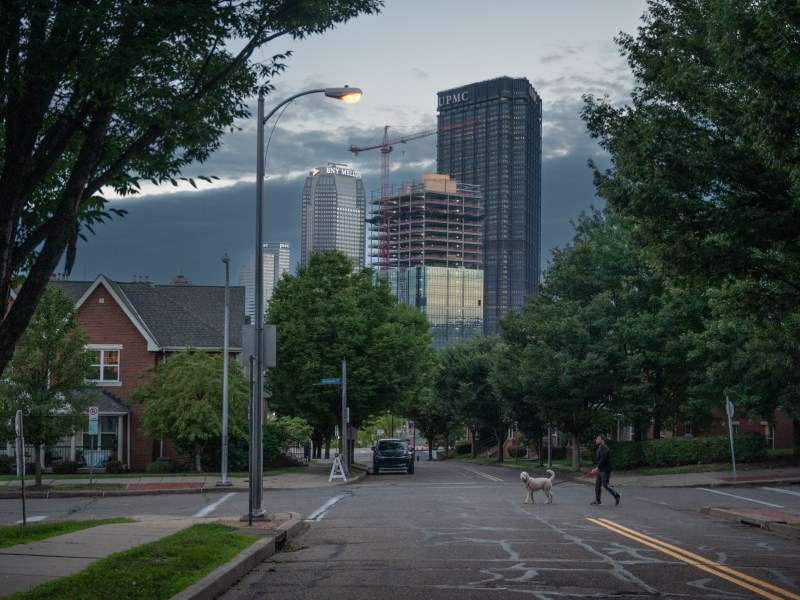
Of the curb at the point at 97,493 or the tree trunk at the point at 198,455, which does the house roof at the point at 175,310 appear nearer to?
the tree trunk at the point at 198,455

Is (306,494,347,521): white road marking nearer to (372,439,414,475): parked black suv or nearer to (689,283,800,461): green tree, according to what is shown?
(689,283,800,461): green tree

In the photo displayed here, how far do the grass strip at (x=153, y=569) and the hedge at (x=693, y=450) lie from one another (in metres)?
29.9

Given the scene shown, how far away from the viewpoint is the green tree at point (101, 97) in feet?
36.2

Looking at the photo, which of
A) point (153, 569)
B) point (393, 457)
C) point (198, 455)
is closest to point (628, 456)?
point (393, 457)

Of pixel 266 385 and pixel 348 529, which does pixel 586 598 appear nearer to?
pixel 348 529

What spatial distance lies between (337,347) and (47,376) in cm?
1581

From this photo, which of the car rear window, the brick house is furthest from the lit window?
the car rear window

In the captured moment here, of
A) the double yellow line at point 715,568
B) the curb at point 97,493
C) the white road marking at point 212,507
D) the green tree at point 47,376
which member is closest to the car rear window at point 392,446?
the curb at point 97,493

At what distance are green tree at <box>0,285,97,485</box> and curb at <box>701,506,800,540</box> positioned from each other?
68.4 ft

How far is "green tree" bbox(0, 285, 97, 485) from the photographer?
32469mm

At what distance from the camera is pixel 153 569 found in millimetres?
11117

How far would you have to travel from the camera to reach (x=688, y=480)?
1395 inches

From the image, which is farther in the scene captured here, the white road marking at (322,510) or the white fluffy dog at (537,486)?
the white fluffy dog at (537,486)

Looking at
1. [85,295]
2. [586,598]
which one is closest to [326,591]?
[586,598]
